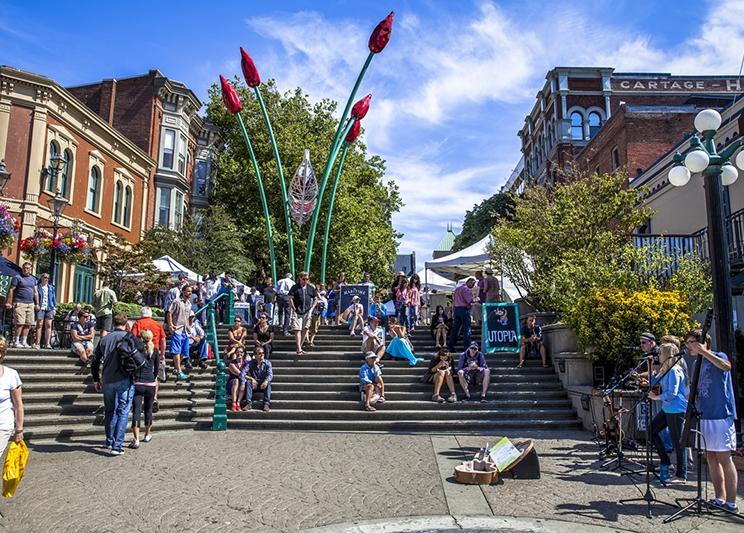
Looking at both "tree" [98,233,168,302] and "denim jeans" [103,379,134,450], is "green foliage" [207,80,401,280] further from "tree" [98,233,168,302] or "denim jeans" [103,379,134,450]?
"denim jeans" [103,379,134,450]

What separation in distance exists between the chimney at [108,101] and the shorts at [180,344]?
24.2 metres

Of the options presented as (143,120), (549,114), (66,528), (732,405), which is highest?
(549,114)

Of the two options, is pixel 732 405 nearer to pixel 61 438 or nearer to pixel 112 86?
pixel 61 438

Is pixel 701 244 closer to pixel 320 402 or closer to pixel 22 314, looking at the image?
pixel 320 402

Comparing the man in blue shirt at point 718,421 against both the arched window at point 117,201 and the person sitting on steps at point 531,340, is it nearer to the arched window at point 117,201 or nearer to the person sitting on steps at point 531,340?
the person sitting on steps at point 531,340

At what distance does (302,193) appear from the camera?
20.3 metres

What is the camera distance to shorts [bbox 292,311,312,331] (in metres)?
14.2

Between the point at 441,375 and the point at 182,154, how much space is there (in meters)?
28.1

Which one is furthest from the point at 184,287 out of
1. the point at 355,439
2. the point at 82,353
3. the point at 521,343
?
the point at 521,343

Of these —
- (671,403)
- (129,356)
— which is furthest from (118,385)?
(671,403)

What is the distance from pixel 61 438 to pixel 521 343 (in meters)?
9.50

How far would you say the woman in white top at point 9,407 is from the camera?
210 inches

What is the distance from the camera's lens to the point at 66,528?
5.30 meters

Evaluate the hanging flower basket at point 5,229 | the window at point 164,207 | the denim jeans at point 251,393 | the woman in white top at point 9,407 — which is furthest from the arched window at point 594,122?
the woman in white top at point 9,407
